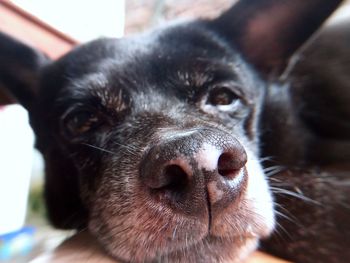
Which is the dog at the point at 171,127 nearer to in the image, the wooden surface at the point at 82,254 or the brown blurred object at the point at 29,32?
the wooden surface at the point at 82,254

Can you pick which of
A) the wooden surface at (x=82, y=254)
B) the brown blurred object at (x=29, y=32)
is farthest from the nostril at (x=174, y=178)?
the brown blurred object at (x=29, y=32)

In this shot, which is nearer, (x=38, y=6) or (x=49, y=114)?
(x=49, y=114)

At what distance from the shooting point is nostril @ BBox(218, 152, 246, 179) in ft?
2.77

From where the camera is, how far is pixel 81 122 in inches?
49.4

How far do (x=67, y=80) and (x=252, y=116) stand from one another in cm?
58

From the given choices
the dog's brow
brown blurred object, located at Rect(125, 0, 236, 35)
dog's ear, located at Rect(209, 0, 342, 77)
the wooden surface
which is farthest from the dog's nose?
brown blurred object, located at Rect(125, 0, 236, 35)

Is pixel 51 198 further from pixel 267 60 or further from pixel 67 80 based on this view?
pixel 267 60

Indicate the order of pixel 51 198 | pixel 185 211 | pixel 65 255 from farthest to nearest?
pixel 51 198, pixel 65 255, pixel 185 211

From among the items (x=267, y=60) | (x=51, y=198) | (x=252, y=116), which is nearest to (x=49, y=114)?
(x=51, y=198)

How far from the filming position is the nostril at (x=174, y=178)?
0.81 meters

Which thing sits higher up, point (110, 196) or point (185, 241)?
point (110, 196)

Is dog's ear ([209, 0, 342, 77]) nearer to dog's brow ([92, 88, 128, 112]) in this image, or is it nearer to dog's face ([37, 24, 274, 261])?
dog's face ([37, 24, 274, 261])

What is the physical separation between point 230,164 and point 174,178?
113 mm

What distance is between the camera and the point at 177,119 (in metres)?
1.07
